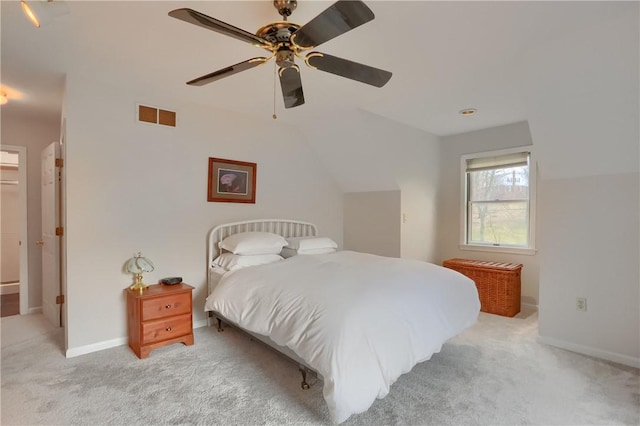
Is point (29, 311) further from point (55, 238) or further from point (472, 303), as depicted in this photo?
point (472, 303)

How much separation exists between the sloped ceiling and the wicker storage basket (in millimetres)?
1926

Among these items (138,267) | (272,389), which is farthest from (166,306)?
(272,389)

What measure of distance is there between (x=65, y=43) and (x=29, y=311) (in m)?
3.58

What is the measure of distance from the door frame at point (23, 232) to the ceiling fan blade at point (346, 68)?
428cm

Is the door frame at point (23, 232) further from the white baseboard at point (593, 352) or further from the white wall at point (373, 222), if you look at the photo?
the white baseboard at point (593, 352)

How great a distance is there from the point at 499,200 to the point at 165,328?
4391mm

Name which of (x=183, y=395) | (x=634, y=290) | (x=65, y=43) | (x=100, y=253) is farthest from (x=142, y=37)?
(x=634, y=290)

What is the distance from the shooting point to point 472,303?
2.80 metres

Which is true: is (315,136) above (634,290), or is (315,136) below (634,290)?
above

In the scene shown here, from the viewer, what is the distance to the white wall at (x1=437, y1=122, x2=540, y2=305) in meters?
4.26

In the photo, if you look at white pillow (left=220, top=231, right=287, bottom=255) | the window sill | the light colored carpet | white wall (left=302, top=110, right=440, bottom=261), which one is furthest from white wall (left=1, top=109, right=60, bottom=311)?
the window sill

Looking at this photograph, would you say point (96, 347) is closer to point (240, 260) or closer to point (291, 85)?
point (240, 260)

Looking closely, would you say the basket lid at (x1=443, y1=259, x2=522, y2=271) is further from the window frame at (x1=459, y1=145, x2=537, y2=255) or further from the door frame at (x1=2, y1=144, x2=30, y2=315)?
the door frame at (x1=2, y1=144, x2=30, y2=315)

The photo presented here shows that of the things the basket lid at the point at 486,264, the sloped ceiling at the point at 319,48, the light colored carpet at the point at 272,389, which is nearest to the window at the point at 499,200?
the basket lid at the point at 486,264
